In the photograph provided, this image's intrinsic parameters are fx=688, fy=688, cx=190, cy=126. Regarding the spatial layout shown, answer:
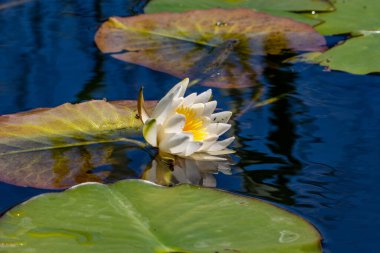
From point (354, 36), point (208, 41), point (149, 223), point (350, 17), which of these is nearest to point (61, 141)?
point (149, 223)

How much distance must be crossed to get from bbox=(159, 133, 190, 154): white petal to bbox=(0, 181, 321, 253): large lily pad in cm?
18

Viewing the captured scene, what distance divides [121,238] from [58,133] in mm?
566

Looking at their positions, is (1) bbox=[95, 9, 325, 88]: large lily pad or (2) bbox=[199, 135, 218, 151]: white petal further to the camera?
(1) bbox=[95, 9, 325, 88]: large lily pad

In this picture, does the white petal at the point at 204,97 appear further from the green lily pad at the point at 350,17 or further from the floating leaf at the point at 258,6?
the floating leaf at the point at 258,6

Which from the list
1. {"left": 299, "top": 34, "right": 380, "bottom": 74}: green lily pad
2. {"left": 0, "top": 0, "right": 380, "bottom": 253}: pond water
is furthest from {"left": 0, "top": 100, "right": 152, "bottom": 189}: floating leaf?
{"left": 299, "top": 34, "right": 380, "bottom": 74}: green lily pad

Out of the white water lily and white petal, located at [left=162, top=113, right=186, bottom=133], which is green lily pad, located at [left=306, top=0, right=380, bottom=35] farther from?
white petal, located at [left=162, top=113, right=186, bottom=133]

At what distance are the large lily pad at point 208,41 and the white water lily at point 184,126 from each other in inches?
21.0

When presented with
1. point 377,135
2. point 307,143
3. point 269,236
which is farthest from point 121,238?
point 377,135

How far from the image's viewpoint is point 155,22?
2.66 metres

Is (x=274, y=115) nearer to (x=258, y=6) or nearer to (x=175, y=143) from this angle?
(x=175, y=143)

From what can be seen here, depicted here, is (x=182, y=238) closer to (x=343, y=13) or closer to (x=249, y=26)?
(x=249, y=26)

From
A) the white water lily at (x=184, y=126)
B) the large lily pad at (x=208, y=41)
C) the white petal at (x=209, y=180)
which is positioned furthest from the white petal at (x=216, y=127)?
the large lily pad at (x=208, y=41)

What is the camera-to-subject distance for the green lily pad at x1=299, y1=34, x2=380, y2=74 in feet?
7.34

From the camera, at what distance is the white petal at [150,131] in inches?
62.2
